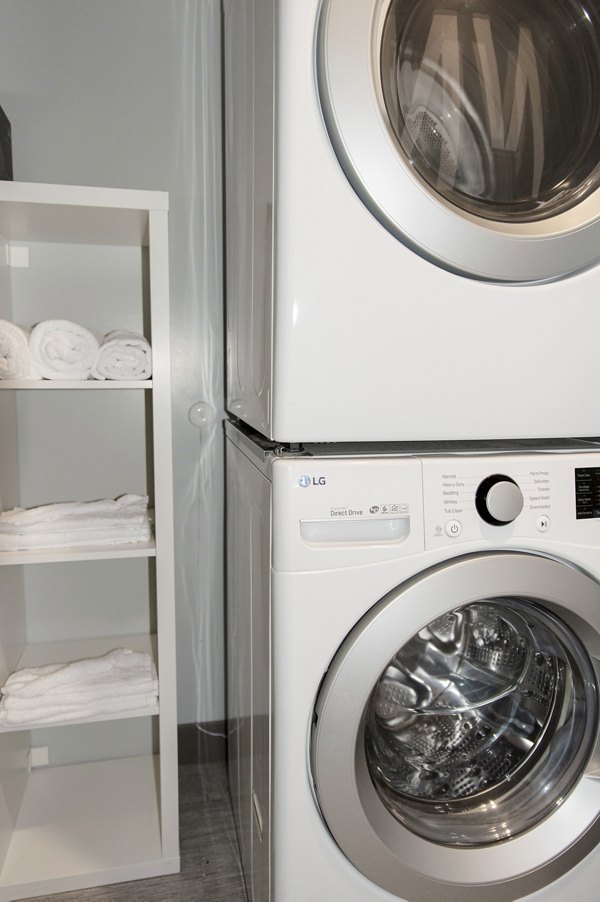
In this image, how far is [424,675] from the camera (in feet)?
3.67

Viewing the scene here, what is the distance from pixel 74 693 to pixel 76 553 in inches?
11.3

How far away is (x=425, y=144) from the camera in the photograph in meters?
0.91

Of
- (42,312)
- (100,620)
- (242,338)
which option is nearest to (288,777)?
(242,338)

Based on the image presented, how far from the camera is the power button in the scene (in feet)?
3.05

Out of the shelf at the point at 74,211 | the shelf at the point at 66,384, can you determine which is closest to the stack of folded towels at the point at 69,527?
the shelf at the point at 66,384

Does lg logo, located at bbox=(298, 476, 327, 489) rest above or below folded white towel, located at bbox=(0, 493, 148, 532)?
above

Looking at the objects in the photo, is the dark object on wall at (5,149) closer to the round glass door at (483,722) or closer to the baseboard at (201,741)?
the round glass door at (483,722)

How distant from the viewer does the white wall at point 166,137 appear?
1.44m

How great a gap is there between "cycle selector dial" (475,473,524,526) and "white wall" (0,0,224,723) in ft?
2.70

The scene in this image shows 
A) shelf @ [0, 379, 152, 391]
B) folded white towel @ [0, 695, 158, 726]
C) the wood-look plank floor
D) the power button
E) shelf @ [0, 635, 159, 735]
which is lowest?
the wood-look plank floor

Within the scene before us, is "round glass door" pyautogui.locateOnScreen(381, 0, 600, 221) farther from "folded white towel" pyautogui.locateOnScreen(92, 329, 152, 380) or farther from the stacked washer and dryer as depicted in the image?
"folded white towel" pyautogui.locateOnScreen(92, 329, 152, 380)

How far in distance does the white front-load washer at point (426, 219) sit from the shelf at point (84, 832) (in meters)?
1.02

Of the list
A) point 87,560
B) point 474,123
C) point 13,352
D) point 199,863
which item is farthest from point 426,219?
point 199,863

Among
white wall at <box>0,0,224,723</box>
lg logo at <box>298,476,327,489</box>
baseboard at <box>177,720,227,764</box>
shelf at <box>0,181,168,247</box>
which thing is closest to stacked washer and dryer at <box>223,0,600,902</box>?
lg logo at <box>298,476,327,489</box>
